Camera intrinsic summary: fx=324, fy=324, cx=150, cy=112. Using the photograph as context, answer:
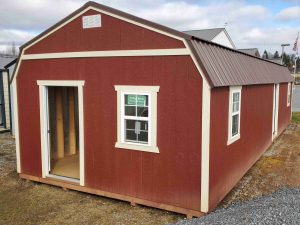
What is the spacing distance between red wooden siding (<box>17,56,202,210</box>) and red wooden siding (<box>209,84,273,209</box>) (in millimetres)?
404

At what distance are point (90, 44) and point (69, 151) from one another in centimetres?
408

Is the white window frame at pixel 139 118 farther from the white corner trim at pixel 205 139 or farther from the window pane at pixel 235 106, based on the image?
the window pane at pixel 235 106

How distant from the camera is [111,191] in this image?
6715mm

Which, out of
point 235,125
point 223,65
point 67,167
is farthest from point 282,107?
point 67,167

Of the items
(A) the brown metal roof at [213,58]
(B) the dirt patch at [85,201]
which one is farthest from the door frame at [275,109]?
(A) the brown metal roof at [213,58]

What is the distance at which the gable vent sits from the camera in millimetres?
6512

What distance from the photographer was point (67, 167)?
835 cm

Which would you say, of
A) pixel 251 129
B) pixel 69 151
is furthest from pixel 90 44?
pixel 251 129

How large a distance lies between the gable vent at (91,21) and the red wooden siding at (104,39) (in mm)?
78

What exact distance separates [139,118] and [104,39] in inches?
69.0

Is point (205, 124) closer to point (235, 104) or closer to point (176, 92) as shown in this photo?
point (176, 92)

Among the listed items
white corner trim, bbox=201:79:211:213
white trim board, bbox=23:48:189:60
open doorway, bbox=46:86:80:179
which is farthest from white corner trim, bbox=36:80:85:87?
white corner trim, bbox=201:79:211:213

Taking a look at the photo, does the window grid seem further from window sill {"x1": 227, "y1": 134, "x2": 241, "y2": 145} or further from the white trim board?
window sill {"x1": 227, "y1": 134, "x2": 241, "y2": 145}

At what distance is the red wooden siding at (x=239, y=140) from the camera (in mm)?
5895
